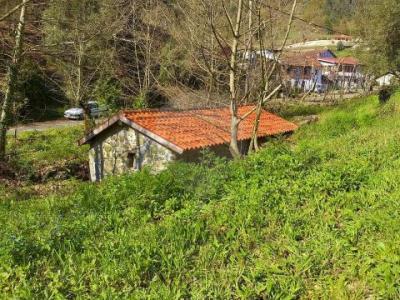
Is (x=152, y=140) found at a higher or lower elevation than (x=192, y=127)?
lower

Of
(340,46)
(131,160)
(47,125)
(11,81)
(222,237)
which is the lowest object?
(47,125)

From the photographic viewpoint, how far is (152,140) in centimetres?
1381

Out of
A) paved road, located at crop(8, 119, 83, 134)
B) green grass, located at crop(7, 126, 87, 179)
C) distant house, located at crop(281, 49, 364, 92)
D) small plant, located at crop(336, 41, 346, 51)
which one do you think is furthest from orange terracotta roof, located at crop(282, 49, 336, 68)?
small plant, located at crop(336, 41, 346, 51)

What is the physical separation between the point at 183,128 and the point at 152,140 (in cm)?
140

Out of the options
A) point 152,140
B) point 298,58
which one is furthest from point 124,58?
point 152,140

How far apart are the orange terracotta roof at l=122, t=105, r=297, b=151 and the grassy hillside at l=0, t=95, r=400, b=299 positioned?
22.3ft

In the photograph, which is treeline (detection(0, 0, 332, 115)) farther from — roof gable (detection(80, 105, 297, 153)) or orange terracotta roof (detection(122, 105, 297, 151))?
roof gable (detection(80, 105, 297, 153))

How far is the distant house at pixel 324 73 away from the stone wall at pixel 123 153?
69.5 ft

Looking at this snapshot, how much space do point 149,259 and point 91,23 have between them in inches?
718

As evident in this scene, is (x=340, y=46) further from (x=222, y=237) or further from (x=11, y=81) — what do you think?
(x=222, y=237)

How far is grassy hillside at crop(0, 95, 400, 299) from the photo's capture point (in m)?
3.54

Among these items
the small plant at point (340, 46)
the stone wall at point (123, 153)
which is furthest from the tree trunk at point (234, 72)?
the small plant at point (340, 46)

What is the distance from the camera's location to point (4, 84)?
15266 mm

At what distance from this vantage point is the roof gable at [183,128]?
13430 millimetres
